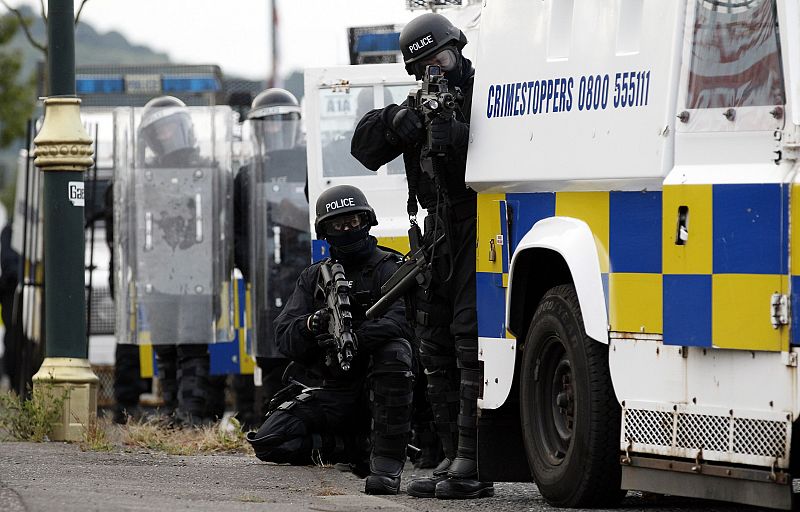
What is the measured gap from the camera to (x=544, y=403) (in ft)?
24.7

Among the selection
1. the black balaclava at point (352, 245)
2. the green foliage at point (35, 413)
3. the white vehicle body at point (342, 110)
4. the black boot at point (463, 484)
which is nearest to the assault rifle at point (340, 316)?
the black balaclava at point (352, 245)

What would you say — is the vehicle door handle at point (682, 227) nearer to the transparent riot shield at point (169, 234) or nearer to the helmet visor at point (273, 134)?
the helmet visor at point (273, 134)

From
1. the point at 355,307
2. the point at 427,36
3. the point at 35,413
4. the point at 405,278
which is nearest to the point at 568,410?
the point at 405,278

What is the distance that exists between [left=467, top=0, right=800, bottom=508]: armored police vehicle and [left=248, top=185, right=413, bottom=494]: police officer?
76cm

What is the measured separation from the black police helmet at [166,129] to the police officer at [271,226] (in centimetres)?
46

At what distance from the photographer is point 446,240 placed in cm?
827

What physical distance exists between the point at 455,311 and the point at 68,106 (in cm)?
393

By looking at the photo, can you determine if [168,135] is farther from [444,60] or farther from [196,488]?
[196,488]

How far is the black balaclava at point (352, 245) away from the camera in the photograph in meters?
9.18

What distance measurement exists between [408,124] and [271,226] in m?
4.69

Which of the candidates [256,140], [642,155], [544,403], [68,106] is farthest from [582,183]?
[256,140]

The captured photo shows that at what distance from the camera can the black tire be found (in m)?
6.99

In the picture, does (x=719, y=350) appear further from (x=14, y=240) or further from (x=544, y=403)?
(x=14, y=240)

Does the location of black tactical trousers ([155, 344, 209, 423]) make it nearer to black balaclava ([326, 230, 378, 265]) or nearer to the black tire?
black balaclava ([326, 230, 378, 265])
